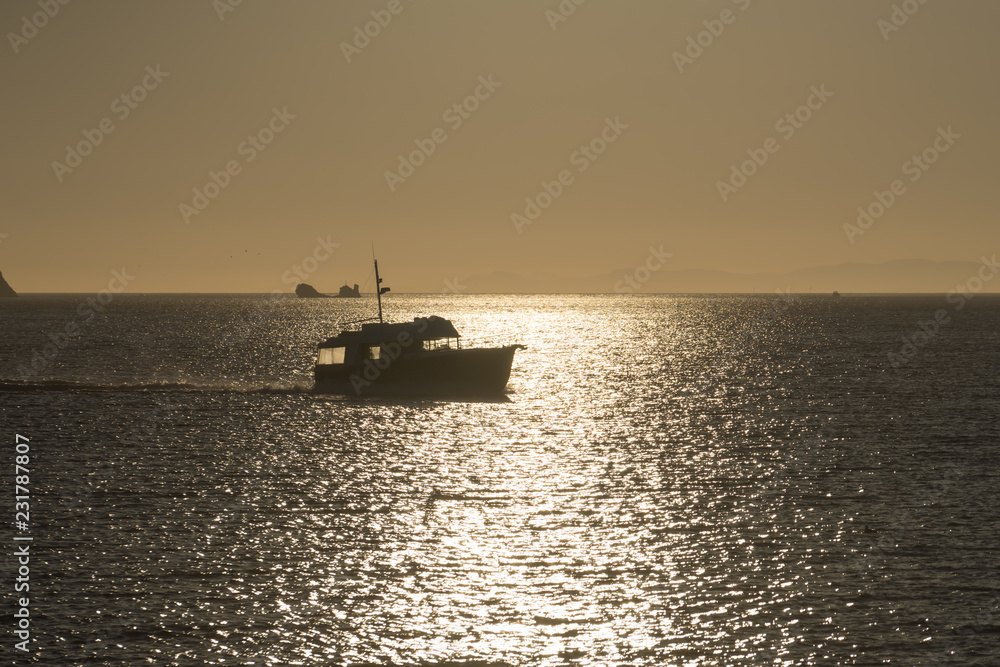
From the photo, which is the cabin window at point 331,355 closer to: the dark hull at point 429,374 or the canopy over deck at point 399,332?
the dark hull at point 429,374

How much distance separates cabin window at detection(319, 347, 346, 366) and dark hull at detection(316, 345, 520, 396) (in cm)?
53

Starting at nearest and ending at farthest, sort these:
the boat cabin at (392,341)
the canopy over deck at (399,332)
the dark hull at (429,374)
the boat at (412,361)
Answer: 1. the canopy over deck at (399,332)
2. the boat cabin at (392,341)
3. the boat at (412,361)
4. the dark hull at (429,374)

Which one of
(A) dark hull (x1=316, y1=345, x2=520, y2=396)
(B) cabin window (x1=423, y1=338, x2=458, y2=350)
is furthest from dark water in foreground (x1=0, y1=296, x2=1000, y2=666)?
(B) cabin window (x1=423, y1=338, x2=458, y2=350)

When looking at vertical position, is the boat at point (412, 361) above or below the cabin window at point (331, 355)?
below

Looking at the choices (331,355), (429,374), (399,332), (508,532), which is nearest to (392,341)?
(399,332)

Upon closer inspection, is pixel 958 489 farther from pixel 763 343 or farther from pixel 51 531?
pixel 763 343

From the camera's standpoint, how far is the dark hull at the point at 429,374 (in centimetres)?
7831

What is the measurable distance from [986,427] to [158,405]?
6051 cm

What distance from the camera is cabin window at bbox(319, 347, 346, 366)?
80438 mm

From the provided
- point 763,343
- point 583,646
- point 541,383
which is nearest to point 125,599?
point 583,646

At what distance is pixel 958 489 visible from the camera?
41656 millimetres

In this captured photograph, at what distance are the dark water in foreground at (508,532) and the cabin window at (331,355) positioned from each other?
5180 mm

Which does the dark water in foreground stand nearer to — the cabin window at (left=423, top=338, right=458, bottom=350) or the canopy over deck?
the canopy over deck

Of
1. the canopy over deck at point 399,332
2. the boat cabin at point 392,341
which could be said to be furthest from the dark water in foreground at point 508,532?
the canopy over deck at point 399,332
